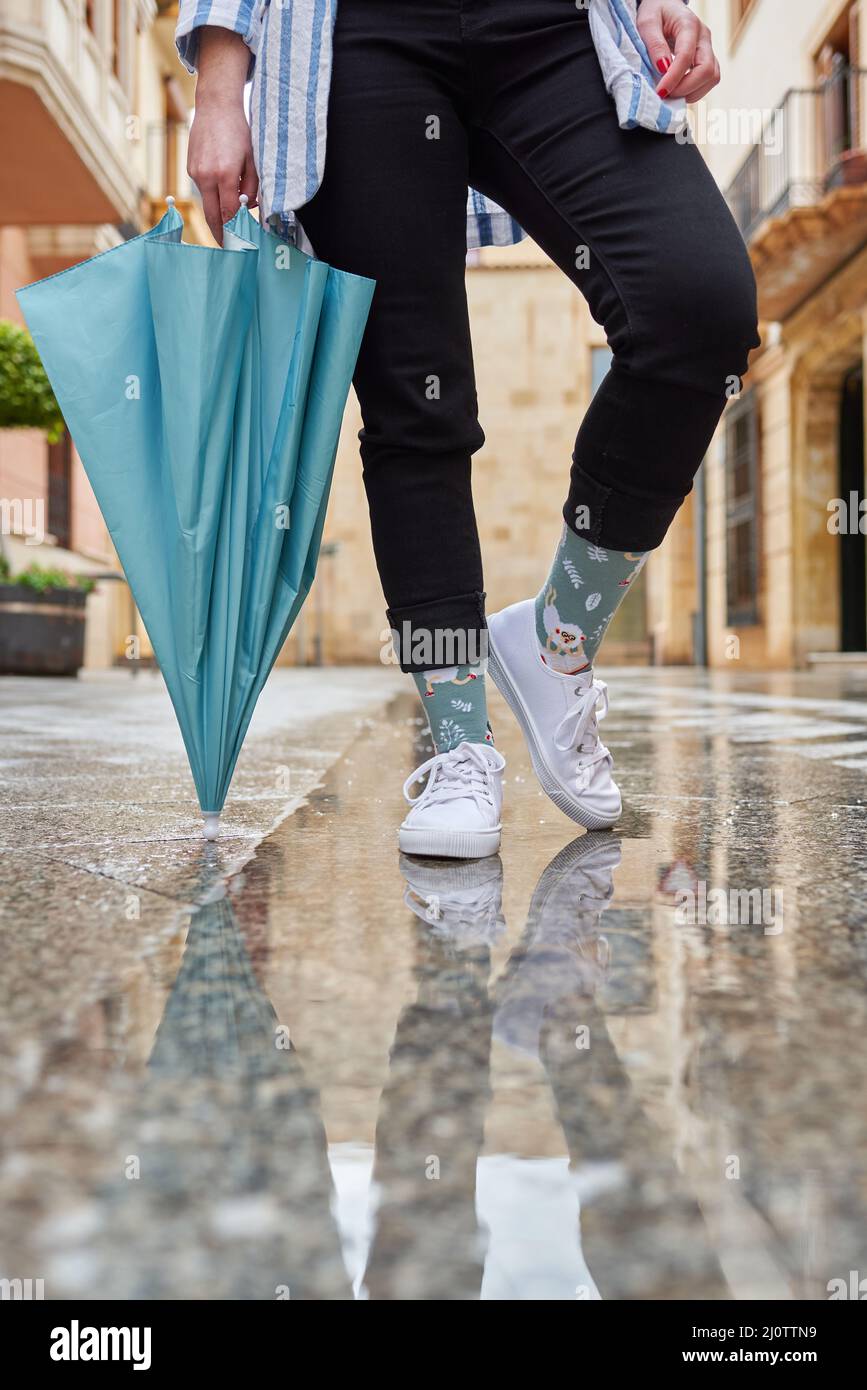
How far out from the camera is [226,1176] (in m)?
0.50

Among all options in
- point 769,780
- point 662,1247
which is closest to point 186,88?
point 769,780

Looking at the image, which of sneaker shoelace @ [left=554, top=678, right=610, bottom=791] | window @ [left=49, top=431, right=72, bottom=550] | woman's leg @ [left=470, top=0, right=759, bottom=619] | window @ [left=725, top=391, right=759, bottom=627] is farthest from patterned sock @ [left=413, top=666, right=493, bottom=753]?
window @ [left=725, top=391, right=759, bottom=627]

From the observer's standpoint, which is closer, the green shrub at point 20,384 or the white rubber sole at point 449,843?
A: the white rubber sole at point 449,843

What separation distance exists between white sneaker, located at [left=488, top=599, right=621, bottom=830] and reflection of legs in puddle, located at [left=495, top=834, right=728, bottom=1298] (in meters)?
0.47

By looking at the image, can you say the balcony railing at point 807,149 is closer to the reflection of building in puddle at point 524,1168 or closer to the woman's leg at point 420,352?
the woman's leg at point 420,352

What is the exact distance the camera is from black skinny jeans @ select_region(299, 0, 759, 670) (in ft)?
4.00

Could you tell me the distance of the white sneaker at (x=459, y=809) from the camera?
3.96ft

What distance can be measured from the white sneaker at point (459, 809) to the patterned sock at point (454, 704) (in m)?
0.02

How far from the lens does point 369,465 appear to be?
136 centimetres

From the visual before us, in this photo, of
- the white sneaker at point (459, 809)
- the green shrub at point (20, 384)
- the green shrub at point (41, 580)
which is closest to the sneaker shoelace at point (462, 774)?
the white sneaker at point (459, 809)

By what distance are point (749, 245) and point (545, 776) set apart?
1031 cm

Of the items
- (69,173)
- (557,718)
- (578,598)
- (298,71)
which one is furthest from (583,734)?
(69,173)

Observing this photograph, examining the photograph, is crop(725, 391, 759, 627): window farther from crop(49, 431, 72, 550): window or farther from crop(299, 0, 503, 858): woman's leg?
crop(299, 0, 503, 858): woman's leg
